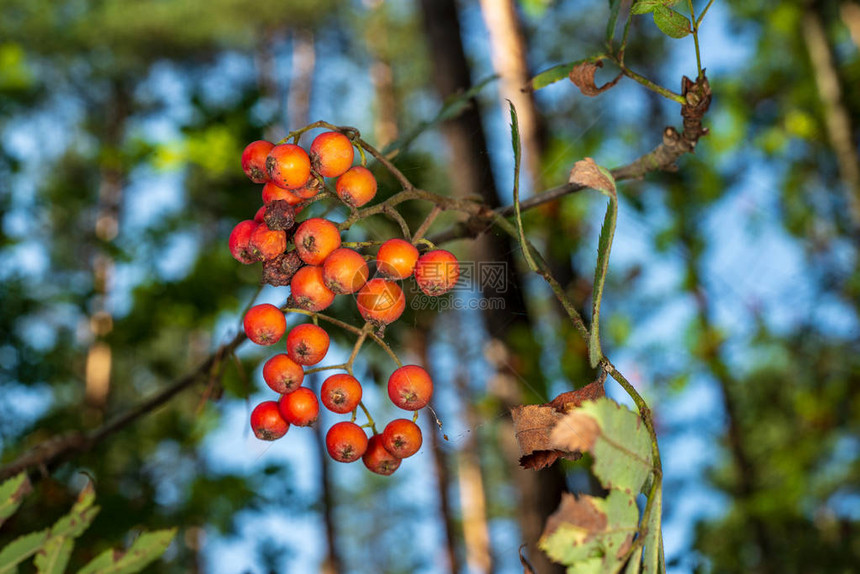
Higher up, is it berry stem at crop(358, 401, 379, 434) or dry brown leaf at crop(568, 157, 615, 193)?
dry brown leaf at crop(568, 157, 615, 193)

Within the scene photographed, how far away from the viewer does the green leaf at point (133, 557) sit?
3.21 ft

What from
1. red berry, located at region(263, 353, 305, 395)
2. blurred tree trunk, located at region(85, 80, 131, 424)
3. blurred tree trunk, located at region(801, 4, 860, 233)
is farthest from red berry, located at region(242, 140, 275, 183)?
blurred tree trunk, located at region(85, 80, 131, 424)

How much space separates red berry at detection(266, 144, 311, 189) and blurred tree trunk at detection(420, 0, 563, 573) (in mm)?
391

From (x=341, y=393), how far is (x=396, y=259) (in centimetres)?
21

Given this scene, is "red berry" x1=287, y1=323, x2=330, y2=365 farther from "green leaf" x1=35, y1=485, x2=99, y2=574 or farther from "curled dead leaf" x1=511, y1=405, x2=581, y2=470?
"green leaf" x1=35, y1=485, x2=99, y2=574

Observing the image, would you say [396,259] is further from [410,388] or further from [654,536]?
[654,536]

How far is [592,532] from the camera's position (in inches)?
23.4

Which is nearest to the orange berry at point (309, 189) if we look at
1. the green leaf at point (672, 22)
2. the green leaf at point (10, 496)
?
the green leaf at point (672, 22)

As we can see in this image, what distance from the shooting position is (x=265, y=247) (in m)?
0.78

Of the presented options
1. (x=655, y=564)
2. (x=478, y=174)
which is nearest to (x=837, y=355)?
(x=478, y=174)

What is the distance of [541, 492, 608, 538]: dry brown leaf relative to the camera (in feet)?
1.94

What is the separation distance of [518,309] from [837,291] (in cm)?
408

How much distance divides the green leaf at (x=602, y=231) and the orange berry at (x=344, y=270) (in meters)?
0.27

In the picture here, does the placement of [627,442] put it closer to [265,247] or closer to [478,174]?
[265,247]
